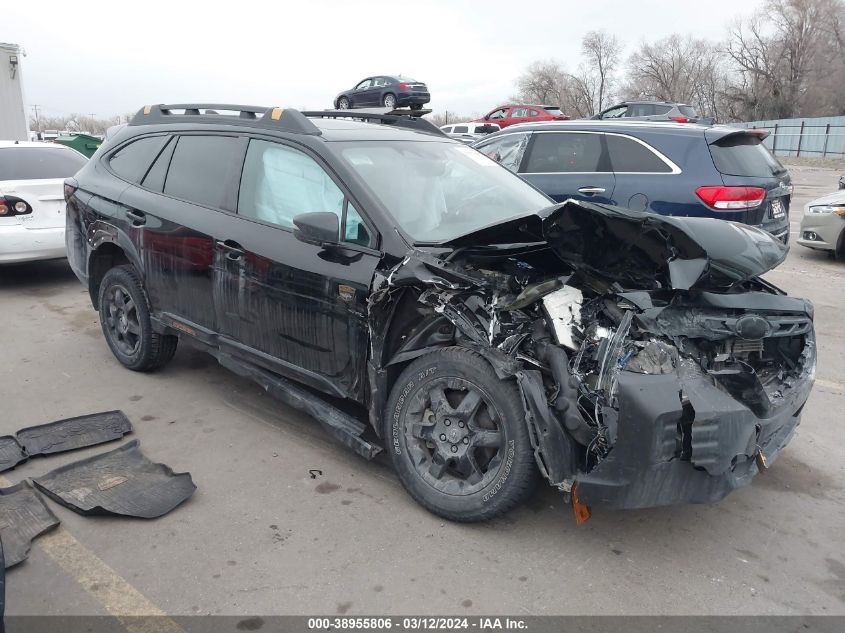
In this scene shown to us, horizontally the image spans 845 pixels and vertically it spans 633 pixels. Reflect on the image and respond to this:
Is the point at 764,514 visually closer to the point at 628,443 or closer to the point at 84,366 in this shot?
the point at 628,443

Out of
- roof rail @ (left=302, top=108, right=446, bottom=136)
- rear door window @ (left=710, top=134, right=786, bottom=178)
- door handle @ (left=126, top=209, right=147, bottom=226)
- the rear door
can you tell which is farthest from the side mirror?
the rear door

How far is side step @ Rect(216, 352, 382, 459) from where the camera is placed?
3604 mm

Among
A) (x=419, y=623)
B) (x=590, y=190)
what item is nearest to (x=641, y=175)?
(x=590, y=190)

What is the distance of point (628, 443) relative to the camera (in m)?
2.73

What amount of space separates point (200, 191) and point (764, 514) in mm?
3728

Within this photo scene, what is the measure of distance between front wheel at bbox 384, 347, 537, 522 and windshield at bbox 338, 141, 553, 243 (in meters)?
0.76

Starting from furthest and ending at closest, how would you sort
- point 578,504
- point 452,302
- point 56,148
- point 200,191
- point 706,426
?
1. point 56,148
2. point 200,191
3. point 452,302
4. point 578,504
5. point 706,426

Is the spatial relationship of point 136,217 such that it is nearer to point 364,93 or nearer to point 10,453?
point 10,453

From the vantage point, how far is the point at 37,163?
8.19 metres

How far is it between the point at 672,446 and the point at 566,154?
17.6 feet

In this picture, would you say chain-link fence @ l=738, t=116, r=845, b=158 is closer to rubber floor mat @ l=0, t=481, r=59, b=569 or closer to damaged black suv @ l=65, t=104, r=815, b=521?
damaged black suv @ l=65, t=104, r=815, b=521

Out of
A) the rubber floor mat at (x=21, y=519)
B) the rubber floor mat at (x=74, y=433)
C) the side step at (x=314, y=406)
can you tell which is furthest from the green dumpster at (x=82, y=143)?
the rubber floor mat at (x=21, y=519)

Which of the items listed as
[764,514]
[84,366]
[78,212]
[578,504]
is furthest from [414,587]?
[78,212]

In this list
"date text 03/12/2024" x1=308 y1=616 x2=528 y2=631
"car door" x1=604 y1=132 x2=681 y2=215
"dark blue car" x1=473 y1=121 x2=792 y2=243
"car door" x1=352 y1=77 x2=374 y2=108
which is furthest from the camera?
"car door" x1=352 y1=77 x2=374 y2=108
